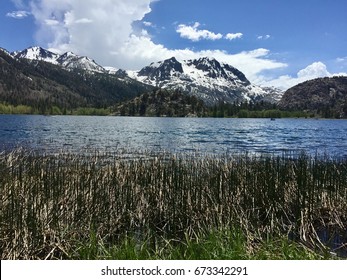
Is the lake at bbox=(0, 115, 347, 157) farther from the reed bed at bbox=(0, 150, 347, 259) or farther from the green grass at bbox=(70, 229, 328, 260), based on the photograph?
the green grass at bbox=(70, 229, 328, 260)

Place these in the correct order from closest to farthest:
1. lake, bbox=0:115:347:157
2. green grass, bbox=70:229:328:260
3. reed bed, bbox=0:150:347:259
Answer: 1. green grass, bbox=70:229:328:260
2. reed bed, bbox=0:150:347:259
3. lake, bbox=0:115:347:157

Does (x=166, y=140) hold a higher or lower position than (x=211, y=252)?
lower

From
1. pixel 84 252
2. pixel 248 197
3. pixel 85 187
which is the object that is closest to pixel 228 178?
pixel 248 197

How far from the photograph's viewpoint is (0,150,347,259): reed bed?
915 centimetres

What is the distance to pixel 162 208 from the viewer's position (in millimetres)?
12109

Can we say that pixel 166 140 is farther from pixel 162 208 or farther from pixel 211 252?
pixel 211 252

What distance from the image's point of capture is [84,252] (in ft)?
26.7

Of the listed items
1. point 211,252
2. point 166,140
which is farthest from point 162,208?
point 166,140

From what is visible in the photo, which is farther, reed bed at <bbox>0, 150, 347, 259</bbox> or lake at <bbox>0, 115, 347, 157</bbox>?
lake at <bbox>0, 115, 347, 157</bbox>

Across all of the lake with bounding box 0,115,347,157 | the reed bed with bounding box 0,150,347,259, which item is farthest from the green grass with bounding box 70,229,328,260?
the lake with bounding box 0,115,347,157

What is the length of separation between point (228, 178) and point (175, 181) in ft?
7.96

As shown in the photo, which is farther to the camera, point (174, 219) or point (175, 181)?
point (175, 181)

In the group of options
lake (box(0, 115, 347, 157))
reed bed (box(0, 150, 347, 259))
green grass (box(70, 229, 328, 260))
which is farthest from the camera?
lake (box(0, 115, 347, 157))
